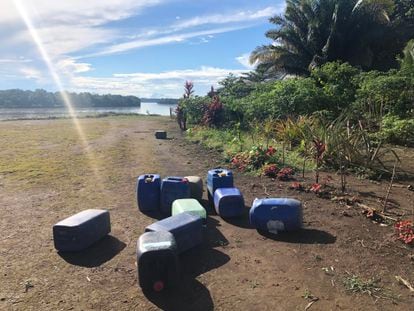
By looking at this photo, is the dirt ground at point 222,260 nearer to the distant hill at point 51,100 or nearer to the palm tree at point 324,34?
the palm tree at point 324,34

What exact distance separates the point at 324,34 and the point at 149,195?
72.1 ft

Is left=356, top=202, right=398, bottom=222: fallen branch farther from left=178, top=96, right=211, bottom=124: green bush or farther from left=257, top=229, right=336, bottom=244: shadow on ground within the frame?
left=178, top=96, right=211, bottom=124: green bush

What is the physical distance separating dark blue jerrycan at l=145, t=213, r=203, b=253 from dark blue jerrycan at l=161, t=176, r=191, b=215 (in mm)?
1320

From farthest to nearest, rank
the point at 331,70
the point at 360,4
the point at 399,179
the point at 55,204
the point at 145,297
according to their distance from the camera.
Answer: the point at 360,4 < the point at 331,70 < the point at 399,179 < the point at 55,204 < the point at 145,297

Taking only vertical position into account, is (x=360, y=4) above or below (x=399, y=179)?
above

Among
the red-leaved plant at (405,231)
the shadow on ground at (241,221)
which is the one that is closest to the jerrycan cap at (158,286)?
the shadow on ground at (241,221)

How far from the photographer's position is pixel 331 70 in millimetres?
14719

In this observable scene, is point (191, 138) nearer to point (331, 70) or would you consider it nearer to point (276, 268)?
point (331, 70)

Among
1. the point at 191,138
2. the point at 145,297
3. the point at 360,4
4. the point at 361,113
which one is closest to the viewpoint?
the point at 145,297

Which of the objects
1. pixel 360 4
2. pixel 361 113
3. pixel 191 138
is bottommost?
pixel 191 138

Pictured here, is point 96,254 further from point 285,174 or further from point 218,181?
point 285,174

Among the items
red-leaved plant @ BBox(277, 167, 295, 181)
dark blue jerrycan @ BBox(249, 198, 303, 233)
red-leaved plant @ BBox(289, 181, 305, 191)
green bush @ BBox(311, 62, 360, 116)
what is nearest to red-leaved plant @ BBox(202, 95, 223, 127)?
green bush @ BBox(311, 62, 360, 116)

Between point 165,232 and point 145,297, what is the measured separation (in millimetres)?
734

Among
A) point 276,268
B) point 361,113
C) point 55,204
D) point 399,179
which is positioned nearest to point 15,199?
point 55,204
